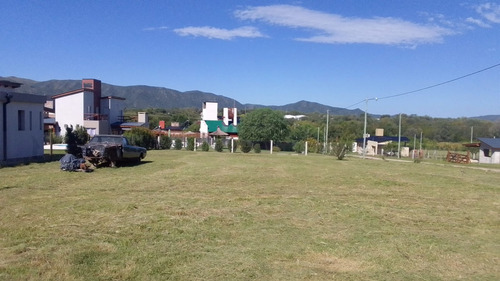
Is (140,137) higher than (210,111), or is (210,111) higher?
(210,111)

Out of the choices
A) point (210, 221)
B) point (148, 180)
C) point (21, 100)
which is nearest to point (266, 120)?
point (21, 100)

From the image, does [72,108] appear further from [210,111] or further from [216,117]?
[216,117]

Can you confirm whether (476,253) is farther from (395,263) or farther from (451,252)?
(395,263)

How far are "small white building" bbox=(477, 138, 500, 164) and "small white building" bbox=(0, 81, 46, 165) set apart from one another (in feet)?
163

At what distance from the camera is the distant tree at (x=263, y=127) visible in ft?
214

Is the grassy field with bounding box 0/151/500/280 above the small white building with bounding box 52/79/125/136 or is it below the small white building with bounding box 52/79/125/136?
below

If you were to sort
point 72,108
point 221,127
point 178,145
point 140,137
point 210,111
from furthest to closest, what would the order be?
point 210,111 → point 221,127 → point 72,108 → point 178,145 → point 140,137

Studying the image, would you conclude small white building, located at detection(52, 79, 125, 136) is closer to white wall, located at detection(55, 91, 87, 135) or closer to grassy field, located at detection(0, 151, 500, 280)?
white wall, located at detection(55, 91, 87, 135)

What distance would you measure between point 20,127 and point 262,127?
45.7 m

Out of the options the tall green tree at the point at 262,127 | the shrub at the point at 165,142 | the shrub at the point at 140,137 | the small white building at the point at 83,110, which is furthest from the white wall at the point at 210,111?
the shrub at the point at 140,137

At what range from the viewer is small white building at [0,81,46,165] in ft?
67.1

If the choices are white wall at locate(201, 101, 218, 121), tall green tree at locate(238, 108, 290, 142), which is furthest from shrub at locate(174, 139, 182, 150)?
white wall at locate(201, 101, 218, 121)

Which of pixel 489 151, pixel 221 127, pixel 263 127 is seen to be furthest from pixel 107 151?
pixel 221 127

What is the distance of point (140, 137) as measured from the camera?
1487 inches
